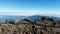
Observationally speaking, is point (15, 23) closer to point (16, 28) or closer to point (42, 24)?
point (16, 28)

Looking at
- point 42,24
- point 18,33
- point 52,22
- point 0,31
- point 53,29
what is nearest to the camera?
point 0,31

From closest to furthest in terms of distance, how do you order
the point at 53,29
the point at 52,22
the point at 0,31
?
1. the point at 0,31
2. the point at 53,29
3. the point at 52,22

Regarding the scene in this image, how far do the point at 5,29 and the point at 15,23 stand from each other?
6.26 meters

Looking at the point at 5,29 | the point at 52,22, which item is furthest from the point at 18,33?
the point at 52,22

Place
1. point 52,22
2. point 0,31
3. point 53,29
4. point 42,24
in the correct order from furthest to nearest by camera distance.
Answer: point 52,22, point 42,24, point 53,29, point 0,31

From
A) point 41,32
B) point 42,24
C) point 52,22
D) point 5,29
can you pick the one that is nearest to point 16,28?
point 5,29

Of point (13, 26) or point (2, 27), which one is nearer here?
point (2, 27)

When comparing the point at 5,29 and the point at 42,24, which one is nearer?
the point at 5,29

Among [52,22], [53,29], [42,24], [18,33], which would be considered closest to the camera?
[18,33]

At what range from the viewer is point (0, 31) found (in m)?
40.8

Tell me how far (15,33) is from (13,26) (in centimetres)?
221

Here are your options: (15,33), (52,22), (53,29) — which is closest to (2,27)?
(15,33)

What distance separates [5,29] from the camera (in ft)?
136

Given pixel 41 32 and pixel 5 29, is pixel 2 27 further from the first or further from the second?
pixel 41 32
